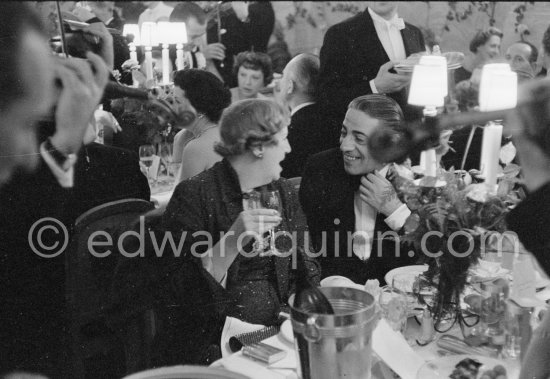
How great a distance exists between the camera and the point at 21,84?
43.4 inches

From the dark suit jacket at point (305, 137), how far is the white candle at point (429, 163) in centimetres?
30

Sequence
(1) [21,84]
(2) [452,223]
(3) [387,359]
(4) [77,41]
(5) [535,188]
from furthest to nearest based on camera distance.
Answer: (2) [452,223]
(5) [535,188]
(3) [387,359]
(4) [77,41]
(1) [21,84]

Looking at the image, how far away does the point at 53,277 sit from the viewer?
132cm

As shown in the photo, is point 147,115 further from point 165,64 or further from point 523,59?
point 523,59

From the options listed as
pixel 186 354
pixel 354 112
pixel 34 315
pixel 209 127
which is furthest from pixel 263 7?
pixel 34 315

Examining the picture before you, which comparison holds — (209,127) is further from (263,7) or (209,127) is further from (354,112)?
(263,7)

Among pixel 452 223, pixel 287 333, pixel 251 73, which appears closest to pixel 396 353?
pixel 287 333

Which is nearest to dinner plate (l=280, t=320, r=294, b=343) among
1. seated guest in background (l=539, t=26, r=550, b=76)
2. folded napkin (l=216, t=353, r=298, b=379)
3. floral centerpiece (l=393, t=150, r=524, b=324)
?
folded napkin (l=216, t=353, r=298, b=379)

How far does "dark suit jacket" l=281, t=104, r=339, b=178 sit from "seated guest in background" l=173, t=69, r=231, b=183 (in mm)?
239

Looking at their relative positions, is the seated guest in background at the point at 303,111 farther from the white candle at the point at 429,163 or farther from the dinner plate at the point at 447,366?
the dinner plate at the point at 447,366

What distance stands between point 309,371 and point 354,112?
2.87ft

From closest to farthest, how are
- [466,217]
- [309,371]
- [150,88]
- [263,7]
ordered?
[309,371]
[150,88]
[466,217]
[263,7]

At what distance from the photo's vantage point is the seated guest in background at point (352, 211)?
1965 millimetres

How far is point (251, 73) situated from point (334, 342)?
1.00m
